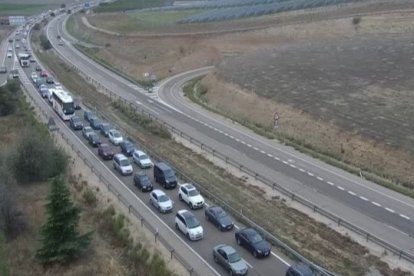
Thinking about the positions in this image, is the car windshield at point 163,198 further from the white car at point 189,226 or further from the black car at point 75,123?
the black car at point 75,123

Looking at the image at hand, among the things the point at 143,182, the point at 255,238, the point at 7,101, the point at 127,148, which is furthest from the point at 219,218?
the point at 7,101

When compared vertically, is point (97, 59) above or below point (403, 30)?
→ below

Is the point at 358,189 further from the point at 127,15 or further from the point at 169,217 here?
the point at 127,15

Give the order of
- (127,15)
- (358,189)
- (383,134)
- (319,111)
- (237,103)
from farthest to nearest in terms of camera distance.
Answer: (127,15), (237,103), (319,111), (383,134), (358,189)

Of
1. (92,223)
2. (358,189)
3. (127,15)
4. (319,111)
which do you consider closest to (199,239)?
(92,223)

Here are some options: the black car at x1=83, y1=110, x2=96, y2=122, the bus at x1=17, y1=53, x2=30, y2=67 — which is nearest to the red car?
the black car at x1=83, y1=110, x2=96, y2=122
